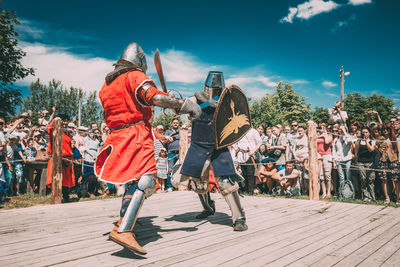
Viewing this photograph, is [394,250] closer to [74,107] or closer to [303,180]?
[303,180]

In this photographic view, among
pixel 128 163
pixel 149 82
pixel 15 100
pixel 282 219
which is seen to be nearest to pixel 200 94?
pixel 149 82

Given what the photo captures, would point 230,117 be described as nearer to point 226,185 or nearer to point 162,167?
point 226,185

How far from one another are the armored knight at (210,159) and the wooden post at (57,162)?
9.19 feet

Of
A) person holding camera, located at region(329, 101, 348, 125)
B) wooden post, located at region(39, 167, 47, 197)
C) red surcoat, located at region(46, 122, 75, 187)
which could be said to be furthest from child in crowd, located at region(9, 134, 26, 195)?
person holding camera, located at region(329, 101, 348, 125)

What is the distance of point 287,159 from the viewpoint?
6727mm

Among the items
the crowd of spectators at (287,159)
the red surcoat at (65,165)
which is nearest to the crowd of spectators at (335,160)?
the crowd of spectators at (287,159)

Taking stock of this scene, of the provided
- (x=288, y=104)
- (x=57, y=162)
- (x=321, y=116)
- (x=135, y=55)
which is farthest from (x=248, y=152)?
(x=321, y=116)

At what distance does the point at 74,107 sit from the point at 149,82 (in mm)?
38729

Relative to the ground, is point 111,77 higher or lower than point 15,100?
lower

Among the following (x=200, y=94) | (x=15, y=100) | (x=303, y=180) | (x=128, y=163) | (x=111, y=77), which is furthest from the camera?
(x=15, y=100)

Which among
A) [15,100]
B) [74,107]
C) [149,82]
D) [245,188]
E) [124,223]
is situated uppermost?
[74,107]

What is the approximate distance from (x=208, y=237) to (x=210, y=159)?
854mm

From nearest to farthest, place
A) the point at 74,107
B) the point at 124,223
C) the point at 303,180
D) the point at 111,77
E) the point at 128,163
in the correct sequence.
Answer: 1. the point at 124,223
2. the point at 128,163
3. the point at 111,77
4. the point at 303,180
5. the point at 74,107

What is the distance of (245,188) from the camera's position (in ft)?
23.3
